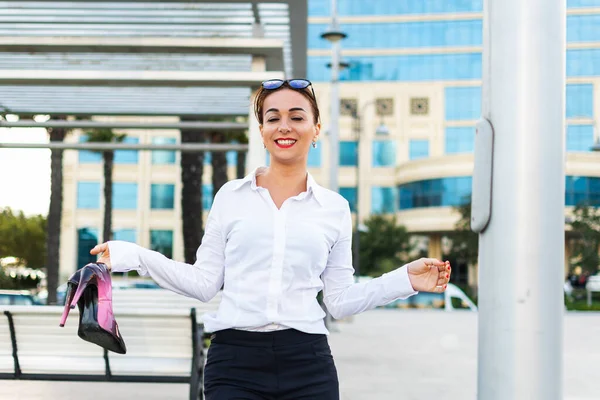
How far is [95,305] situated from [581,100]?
7071 centimetres

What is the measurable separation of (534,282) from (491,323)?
246 mm

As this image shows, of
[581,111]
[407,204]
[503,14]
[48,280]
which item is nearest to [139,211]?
[407,204]

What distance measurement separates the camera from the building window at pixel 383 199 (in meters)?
68.4

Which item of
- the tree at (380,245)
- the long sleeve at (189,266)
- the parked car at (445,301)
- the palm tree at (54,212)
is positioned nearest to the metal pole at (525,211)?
the long sleeve at (189,266)

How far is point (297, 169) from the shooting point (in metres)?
2.89

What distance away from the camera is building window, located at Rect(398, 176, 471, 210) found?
63.3m

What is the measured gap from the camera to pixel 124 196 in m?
66.3

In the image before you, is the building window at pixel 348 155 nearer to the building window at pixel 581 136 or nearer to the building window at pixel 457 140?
the building window at pixel 457 140

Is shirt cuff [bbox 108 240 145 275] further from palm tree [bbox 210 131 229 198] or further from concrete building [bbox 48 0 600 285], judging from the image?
concrete building [bbox 48 0 600 285]

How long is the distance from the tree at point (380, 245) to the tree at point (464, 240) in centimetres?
323

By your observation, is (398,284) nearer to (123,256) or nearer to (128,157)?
(123,256)

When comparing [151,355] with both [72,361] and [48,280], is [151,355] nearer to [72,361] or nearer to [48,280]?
[72,361]

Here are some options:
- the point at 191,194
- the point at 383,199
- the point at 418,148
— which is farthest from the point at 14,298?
the point at 418,148

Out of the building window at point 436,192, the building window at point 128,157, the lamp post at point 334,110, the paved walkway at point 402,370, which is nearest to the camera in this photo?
the paved walkway at point 402,370
